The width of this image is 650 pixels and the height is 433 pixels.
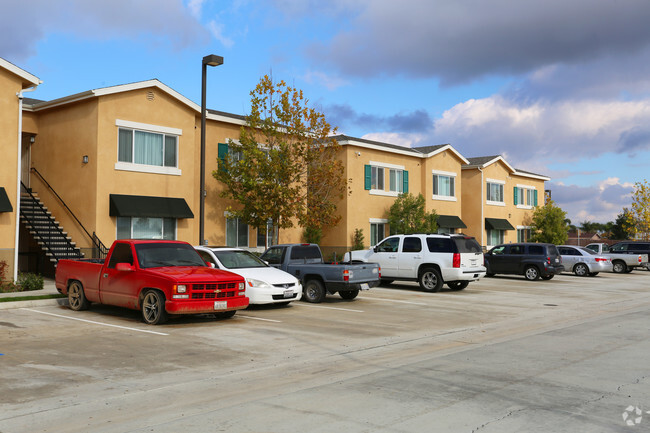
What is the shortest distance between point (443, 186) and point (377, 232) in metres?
7.59

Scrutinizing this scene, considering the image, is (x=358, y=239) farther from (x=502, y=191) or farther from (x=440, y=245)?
(x=502, y=191)

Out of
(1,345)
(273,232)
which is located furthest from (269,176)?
(1,345)

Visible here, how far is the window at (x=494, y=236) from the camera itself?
1805 inches

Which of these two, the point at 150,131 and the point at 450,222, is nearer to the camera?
the point at 150,131

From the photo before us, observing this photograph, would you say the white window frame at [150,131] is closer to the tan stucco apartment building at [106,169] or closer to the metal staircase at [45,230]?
the tan stucco apartment building at [106,169]

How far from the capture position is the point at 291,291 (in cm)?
1588

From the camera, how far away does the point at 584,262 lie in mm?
32812

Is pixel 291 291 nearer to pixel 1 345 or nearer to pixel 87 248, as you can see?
pixel 1 345

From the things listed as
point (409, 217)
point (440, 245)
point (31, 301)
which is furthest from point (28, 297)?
point (409, 217)

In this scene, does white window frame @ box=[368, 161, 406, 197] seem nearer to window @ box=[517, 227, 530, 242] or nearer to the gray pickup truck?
window @ box=[517, 227, 530, 242]

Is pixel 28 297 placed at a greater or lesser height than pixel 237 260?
lesser

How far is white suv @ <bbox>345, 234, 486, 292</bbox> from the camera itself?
840 inches

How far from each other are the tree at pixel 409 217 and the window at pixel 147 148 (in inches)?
586

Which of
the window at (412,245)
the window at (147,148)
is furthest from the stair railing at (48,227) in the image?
the window at (412,245)
